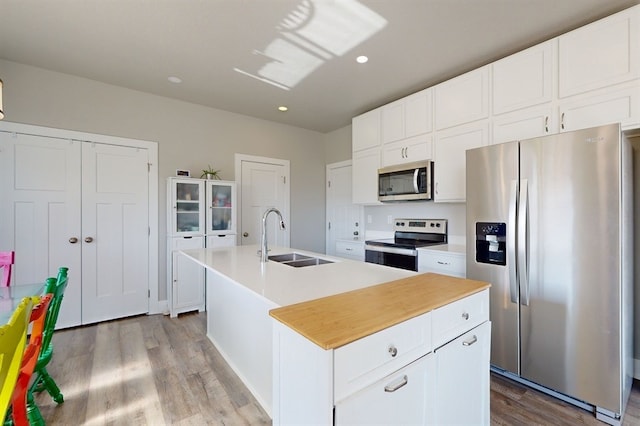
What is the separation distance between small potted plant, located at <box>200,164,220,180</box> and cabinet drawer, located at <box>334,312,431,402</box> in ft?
10.8

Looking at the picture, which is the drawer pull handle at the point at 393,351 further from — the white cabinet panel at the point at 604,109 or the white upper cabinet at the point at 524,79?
the white upper cabinet at the point at 524,79

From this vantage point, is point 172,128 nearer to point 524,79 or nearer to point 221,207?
point 221,207

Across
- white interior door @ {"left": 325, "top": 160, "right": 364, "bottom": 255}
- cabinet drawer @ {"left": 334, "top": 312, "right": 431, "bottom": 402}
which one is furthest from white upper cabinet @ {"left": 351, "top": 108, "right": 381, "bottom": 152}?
cabinet drawer @ {"left": 334, "top": 312, "right": 431, "bottom": 402}

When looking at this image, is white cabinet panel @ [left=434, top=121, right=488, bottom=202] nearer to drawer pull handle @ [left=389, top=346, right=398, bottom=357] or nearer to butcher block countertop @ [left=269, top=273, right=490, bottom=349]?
butcher block countertop @ [left=269, top=273, right=490, bottom=349]

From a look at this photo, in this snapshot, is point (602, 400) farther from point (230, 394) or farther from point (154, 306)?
point (154, 306)

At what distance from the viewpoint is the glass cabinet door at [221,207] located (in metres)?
3.66

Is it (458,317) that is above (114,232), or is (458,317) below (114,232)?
below

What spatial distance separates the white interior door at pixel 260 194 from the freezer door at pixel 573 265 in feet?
10.8

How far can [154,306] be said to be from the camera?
3.52 m

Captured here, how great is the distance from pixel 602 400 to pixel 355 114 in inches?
143

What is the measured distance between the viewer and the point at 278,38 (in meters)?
2.33

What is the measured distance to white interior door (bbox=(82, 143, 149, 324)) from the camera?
10.4 feet

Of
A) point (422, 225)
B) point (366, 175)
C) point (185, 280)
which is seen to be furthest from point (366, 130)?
point (185, 280)

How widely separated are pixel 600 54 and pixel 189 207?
13.2ft
